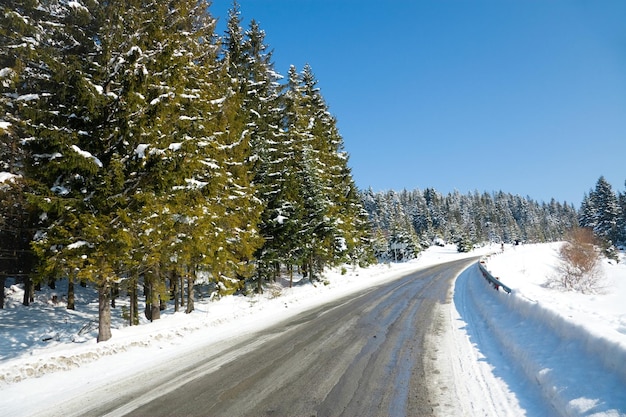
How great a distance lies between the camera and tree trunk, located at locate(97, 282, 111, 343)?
32.9 feet

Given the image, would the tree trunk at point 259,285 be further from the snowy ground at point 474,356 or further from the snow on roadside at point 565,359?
the snow on roadside at point 565,359

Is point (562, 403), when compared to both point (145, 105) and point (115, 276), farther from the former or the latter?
point (145, 105)

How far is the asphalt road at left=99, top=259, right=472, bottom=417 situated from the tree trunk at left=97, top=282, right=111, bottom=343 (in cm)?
342

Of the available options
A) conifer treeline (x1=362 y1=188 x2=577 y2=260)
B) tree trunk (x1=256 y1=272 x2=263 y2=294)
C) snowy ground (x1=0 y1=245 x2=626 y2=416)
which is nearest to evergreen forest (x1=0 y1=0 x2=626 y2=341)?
snowy ground (x1=0 y1=245 x2=626 y2=416)

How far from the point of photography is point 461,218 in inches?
5477

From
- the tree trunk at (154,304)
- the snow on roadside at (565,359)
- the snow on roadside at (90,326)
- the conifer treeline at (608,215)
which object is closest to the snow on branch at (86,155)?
the snow on roadside at (90,326)

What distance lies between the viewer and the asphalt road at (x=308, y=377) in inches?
201

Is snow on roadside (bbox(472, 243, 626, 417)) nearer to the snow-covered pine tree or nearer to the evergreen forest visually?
the evergreen forest

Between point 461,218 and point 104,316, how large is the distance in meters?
145

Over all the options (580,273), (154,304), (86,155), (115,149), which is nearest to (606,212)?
(580,273)

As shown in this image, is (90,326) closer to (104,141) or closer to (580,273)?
(104,141)

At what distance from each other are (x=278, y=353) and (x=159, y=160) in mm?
6434

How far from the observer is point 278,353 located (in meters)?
8.12

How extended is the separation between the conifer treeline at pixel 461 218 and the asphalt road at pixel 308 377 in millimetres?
62470
